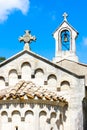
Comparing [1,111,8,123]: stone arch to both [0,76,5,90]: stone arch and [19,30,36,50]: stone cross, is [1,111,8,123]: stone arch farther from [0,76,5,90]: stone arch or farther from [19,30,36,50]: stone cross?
[19,30,36,50]: stone cross

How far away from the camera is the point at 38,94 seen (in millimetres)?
21188

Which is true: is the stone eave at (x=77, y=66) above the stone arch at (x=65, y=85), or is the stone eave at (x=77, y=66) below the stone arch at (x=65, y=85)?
above

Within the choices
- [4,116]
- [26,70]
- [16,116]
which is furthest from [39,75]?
[4,116]

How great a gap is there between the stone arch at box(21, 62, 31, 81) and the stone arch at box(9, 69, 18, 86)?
1.54 feet

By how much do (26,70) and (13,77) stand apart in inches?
33.9

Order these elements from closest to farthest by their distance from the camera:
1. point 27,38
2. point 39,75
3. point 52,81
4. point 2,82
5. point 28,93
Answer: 1. point 28,93
2. point 52,81
3. point 39,75
4. point 2,82
5. point 27,38

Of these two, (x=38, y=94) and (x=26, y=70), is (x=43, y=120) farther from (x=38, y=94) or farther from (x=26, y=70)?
(x=26, y=70)

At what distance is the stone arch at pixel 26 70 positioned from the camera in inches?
927

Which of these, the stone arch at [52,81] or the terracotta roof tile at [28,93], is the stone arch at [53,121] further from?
the stone arch at [52,81]

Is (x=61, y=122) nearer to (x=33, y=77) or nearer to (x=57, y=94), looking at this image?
(x=57, y=94)

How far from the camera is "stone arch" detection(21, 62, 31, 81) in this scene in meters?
23.5

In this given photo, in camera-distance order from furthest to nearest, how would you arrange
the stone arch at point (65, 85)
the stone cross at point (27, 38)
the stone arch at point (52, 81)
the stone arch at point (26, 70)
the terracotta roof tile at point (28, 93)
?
the stone cross at point (27, 38)
the stone arch at point (26, 70)
the stone arch at point (52, 81)
the stone arch at point (65, 85)
the terracotta roof tile at point (28, 93)

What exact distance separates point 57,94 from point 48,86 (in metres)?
0.72

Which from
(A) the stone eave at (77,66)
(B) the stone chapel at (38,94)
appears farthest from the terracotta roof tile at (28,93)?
(A) the stone eave at (77,66)
